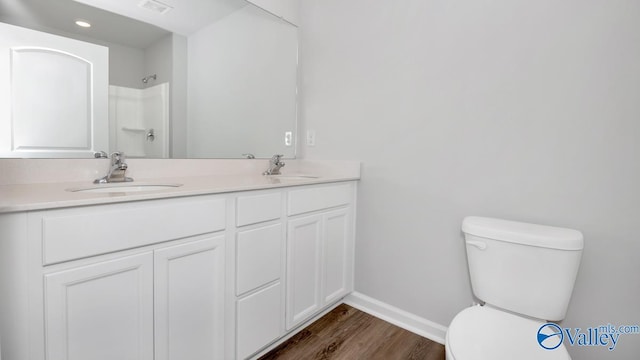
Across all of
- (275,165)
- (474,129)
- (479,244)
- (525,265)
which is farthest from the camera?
(275,165)

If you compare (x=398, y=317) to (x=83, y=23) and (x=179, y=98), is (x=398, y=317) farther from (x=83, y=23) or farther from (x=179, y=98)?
(x=83, y=23)

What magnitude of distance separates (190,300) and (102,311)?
27 centimetres

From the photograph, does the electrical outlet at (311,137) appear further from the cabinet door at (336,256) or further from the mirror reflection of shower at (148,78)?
the mirror reflection of shower at (148,78)

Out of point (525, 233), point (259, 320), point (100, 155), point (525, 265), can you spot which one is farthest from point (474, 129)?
point (100, 155)

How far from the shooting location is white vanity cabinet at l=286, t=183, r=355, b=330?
154 cm

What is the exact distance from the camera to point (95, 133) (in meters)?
1.32

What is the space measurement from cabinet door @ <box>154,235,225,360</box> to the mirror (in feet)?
2.11

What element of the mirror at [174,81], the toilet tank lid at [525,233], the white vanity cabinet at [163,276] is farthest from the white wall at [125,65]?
the toilet tank lid at [525,233]

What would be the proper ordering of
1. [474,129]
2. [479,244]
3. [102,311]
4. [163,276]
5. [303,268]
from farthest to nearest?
[303,268] < [474,129] < [479,244] < [163,276] < [102,311]

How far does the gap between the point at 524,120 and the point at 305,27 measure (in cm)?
152

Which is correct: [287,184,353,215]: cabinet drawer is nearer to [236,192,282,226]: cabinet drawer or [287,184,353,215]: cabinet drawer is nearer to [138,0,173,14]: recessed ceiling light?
[236,192,282,226]: cabinet drawer

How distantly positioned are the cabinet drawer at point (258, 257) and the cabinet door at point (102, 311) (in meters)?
0.35

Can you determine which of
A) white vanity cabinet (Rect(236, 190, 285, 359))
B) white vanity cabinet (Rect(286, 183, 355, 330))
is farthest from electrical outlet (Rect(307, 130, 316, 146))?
white vanity cabinet (Rect(236, 190, 285, 359))

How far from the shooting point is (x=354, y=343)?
5.21ft
